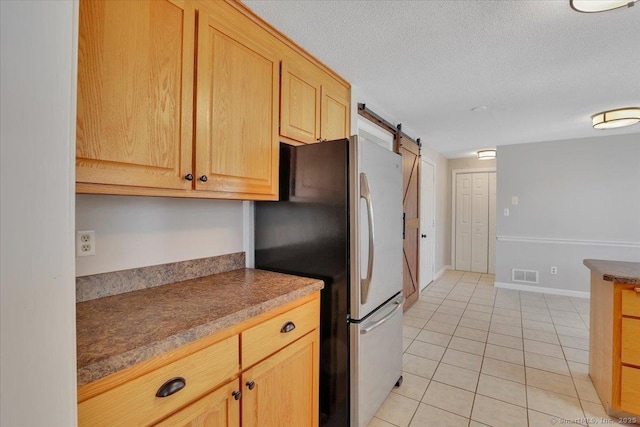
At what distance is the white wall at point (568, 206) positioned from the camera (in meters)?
4.16

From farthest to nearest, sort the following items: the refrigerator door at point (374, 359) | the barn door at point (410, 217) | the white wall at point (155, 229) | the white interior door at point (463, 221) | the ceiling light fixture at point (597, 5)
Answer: the white interior door at point (463, 221)
the barn door at point (410, 217)
the refrigerator door at point (374, 359)
the ceiling light fixture at point (597, 5)
the white wall at point (155, 229)

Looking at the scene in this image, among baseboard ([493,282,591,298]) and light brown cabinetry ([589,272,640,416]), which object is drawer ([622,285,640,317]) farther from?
baseboard ([493,282,591,298])

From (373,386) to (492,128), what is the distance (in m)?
3.49

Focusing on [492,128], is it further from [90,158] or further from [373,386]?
[90,158]

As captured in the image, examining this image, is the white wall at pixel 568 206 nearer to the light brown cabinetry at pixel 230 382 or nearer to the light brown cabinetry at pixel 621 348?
the light brown cabinetry at pixel 621 348

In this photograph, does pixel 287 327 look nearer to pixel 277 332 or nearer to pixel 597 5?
pixel 277 332

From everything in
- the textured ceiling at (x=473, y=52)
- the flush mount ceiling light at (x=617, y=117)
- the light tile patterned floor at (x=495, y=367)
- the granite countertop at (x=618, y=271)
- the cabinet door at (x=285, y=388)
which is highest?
the textured ceiling at (x=473, y=52)

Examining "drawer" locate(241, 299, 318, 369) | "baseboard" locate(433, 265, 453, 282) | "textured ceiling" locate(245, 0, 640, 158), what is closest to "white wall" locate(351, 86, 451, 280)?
"baseboard" locate(433, 265, 453, 282)

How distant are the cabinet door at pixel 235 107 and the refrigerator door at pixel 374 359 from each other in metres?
0.93

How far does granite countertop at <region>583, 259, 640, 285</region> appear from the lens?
5.66 feet

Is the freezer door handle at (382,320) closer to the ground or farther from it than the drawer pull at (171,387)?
closer to the ground

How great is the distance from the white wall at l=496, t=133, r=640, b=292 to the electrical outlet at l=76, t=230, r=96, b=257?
211 inches

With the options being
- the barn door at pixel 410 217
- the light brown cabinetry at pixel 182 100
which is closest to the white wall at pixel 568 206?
the barn door at pixel 410 217

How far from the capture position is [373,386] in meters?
1.83
